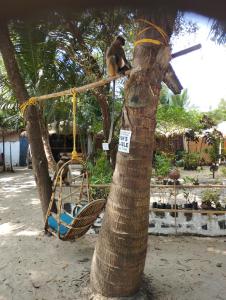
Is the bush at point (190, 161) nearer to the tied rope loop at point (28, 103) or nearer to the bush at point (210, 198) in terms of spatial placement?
the bush at point (210, 198)

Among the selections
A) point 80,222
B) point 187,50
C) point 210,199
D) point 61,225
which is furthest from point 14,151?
point 187,50

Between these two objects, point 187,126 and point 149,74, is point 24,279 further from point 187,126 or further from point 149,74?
point 187,126

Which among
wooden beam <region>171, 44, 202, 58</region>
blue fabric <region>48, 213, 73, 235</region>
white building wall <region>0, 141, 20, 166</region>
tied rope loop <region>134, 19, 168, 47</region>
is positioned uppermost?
tied rope loop <region>134, 19, 168, 47</region>

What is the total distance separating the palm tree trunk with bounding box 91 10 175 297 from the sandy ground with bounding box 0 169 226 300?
52cm

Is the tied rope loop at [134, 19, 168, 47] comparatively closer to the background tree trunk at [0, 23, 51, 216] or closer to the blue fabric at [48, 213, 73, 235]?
the blue fabric at [48, 213, 73, 235]

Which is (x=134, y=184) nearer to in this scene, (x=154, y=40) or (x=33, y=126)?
(x=154, y=40)

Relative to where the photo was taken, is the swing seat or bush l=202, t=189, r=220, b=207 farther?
bush l=202, t=189, r=220, b=207

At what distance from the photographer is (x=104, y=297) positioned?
3.04 m

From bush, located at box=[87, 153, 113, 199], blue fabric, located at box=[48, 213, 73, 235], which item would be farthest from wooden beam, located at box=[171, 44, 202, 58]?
bush, located at box=[87, 153, 113, 199]

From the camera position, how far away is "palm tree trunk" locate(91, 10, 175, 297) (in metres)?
2.80

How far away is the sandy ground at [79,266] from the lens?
3414mm

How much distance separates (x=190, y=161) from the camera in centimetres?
1293

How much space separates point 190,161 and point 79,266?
378 inches

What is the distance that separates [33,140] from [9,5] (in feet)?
12.6
